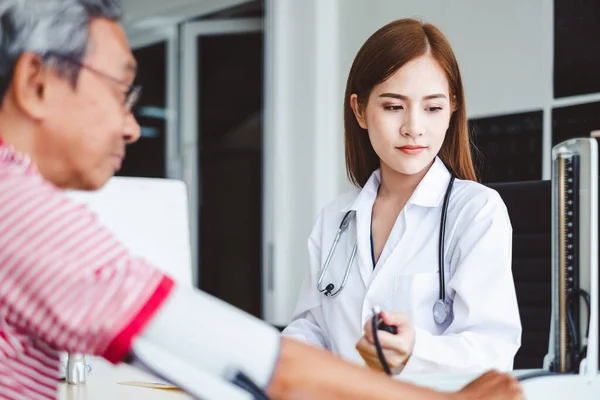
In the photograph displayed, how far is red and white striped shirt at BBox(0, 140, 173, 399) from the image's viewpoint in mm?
443

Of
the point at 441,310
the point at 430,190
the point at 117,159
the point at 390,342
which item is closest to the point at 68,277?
the point at 117,159

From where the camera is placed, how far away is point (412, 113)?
1105mm

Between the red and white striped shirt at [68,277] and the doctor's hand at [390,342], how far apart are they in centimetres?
37

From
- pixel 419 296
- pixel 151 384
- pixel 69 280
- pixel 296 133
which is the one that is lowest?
pixel 151 384

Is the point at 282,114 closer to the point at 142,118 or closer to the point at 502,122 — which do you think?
the point at 502,122

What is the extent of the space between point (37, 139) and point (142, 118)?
542cm

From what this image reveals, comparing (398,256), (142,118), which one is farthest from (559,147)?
(142,118)

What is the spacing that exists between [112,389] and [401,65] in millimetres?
632

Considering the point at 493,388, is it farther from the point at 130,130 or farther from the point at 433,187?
the point at 433,187

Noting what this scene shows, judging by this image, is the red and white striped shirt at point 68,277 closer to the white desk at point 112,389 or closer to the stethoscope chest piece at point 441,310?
the white desk at point 112,389

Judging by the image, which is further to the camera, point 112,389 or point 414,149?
point 414,149

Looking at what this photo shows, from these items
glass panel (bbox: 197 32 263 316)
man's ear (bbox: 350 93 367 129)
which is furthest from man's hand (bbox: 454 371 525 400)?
glass panel (bbox: 197 32 263 316)

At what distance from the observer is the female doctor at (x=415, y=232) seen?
3.21ft

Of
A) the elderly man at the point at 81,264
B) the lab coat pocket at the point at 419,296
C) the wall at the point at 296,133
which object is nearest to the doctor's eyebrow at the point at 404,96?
the lab coat pocket at the point at 419,296
